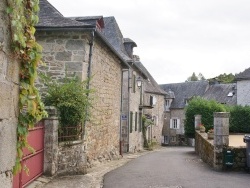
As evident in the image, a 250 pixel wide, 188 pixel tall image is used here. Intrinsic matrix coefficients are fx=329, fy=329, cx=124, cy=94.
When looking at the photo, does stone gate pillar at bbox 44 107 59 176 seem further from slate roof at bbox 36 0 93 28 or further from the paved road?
slate roof at bbox 36 0 93 28

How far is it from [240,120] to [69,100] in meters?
19.7

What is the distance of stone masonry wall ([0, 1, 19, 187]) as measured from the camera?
234 centimetres

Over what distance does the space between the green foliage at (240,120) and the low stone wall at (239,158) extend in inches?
609

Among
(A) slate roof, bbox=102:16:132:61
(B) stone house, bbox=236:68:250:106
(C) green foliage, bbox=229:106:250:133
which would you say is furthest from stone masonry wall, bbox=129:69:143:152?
(B) stone house, bbox=236:68:250:106

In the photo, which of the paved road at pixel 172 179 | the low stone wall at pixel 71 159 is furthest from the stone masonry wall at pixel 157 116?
the low stone wall at pixel 71 159

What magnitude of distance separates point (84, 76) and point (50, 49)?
144 centimetres

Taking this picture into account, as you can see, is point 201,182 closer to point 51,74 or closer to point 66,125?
point 66,125

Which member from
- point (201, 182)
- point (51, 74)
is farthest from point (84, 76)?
point (201, 182)

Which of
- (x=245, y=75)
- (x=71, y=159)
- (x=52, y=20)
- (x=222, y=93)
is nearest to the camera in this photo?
(x=71, y=159)

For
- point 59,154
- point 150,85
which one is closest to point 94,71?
point 59,154

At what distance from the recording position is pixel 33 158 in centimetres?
739

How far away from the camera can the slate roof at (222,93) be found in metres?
42.0

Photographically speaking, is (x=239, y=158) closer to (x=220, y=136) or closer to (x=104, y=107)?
(x=220, y=136)

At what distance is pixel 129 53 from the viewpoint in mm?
22578
